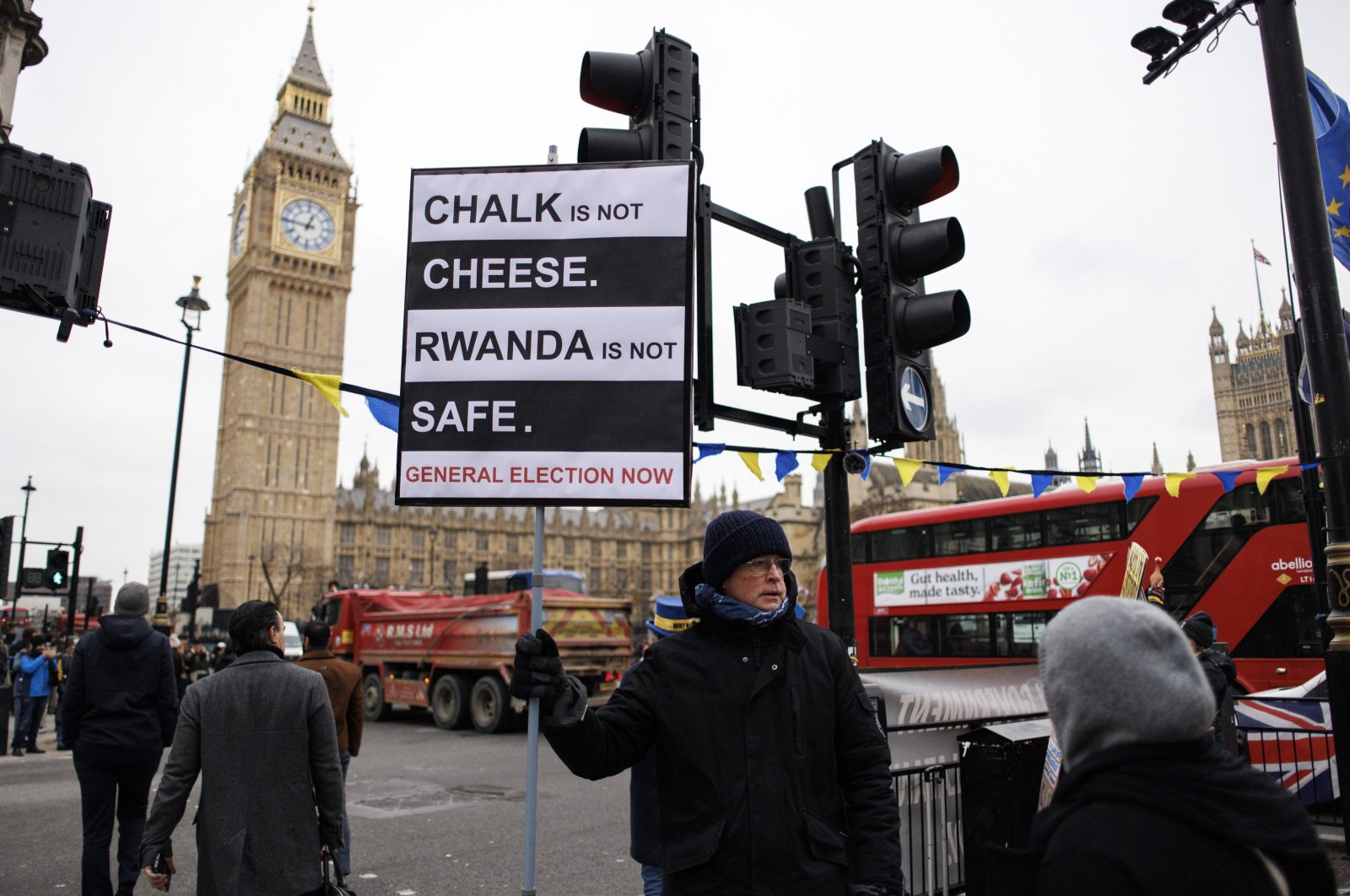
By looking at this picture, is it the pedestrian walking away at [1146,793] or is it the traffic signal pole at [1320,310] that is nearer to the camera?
the pedestrian walking away at [1146,793]

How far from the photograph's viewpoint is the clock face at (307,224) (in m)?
87.8

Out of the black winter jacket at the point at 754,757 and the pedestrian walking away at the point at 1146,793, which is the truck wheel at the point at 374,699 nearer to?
the black winter jacket at the point at 754,757

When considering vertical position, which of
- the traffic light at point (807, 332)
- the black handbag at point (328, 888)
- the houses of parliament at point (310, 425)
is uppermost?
the houses of parliament at point (310, 425)

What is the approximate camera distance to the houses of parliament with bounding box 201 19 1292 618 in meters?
83.0

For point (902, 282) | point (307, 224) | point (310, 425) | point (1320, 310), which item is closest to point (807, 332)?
point (902, 282)

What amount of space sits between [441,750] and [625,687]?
1263 centimetres

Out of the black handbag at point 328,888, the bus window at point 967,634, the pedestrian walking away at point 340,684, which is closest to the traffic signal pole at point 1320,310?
the black handbag at point 328,888

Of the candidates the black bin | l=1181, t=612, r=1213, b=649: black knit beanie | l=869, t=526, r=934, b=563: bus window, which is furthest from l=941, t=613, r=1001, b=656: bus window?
the black bin

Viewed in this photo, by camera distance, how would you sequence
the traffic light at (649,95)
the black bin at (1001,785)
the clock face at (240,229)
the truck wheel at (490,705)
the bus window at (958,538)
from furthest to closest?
the clock face at (240,229)
the truck wheel at (490,705)
the bus window at (958,538)
the black bin at (1001,785)
the traffic light at (649,95)

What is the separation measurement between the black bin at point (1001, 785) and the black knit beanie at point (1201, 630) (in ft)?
8.88

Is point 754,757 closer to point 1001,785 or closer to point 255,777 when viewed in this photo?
point 255,777

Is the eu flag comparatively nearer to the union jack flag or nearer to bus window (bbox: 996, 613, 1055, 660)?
the union jack flag

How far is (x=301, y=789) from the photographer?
12.6ft

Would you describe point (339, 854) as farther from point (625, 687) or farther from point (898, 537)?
point (898, 537)
